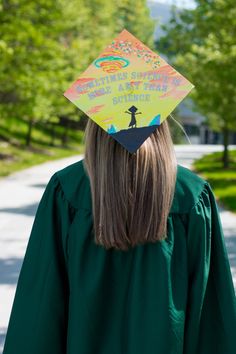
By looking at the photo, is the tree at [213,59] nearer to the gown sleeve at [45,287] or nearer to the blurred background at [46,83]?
the blurred background at [46,83]

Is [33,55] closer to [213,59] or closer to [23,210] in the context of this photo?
[213,59]

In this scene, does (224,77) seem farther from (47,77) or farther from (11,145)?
(11,145)

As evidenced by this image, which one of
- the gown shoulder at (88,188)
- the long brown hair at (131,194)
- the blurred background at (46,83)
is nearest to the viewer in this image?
the long brown hair at (131,194)

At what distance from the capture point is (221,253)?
2.90 meters

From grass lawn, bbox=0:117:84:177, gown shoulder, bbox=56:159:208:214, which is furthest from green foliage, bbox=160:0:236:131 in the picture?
gown shoulder, bbox=56:159:208:214

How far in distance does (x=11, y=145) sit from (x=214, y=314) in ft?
109

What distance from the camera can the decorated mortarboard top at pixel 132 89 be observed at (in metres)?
2.77

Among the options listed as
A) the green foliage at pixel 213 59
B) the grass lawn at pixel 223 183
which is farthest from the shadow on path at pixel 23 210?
the green foliage at pixel 213 59

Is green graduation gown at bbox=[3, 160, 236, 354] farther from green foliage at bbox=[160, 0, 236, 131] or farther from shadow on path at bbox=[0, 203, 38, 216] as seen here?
green foliage at bbox=[160, 0, 236, 131]

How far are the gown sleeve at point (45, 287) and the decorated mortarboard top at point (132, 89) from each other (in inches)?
13.2

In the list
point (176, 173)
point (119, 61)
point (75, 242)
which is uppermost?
A: point (119, 61)

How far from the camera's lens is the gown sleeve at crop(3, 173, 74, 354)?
2.84m

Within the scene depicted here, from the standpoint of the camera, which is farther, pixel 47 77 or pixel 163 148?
pixel 47 77

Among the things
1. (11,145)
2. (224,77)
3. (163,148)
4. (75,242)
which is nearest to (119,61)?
(163,148)
